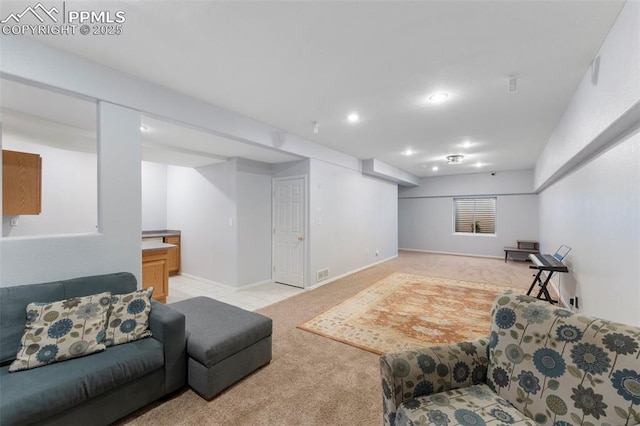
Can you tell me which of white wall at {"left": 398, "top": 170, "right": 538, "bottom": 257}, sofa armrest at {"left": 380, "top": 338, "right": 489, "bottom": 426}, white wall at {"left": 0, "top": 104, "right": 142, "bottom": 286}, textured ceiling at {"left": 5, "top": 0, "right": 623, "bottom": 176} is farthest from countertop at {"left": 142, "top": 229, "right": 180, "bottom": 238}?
white wall at {"left": 398, "top": 170, "right": 538, "bottom": 257}

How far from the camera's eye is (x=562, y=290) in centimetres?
397

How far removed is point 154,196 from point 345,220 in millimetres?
4396

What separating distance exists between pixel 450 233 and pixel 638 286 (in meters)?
7.18

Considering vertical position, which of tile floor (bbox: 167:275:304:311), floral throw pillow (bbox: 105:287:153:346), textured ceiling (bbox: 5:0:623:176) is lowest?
tile floor (bbox: 167:275:304:311)

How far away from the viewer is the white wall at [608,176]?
1.64 meters

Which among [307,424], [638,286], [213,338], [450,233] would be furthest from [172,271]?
[450,233]

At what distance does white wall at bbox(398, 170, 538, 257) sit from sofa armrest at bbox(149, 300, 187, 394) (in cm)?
846

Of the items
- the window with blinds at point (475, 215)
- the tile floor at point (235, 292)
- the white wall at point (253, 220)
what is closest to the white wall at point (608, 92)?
the tile floor at point (235, 292)

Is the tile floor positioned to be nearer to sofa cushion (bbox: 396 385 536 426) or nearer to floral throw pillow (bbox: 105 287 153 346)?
floral throw pillow (bbox: 105 287 153 346)

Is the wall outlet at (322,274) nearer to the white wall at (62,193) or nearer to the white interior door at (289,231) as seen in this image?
the white interior door at (289,231)

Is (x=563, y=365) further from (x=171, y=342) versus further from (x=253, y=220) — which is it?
(x=253, y=220)

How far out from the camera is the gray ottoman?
6.20 ft

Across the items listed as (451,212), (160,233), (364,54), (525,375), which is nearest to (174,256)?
(160,233)

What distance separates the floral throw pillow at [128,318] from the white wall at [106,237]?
0.43 metres
